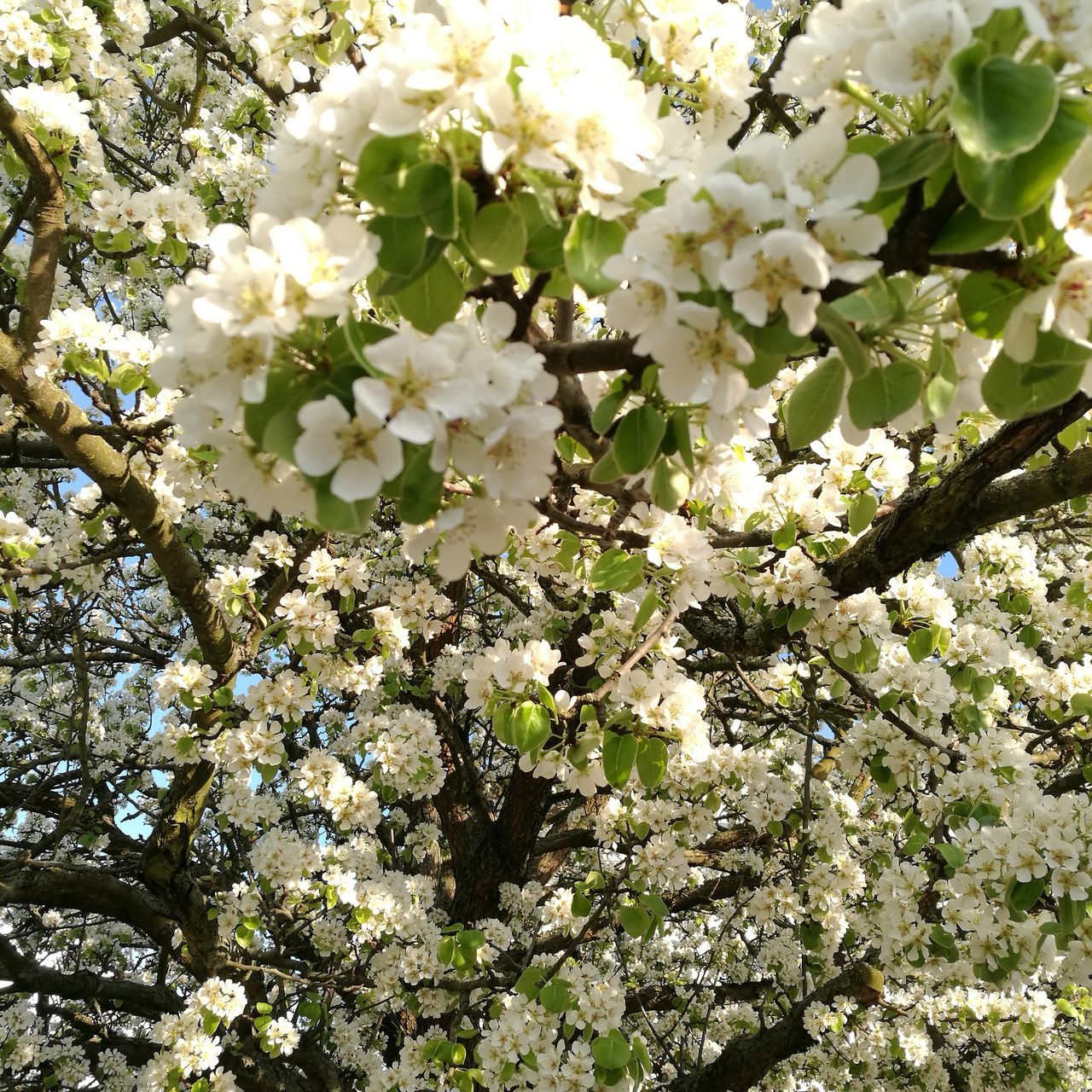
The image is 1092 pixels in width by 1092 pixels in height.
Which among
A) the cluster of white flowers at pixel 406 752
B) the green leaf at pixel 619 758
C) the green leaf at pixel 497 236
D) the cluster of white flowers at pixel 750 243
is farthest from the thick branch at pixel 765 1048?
the green leaf at pixel 497 236

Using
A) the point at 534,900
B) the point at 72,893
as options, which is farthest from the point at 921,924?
the point at 72,893

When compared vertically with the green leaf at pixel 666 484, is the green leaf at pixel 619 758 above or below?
below

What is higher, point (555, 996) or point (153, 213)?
point (153, 213)

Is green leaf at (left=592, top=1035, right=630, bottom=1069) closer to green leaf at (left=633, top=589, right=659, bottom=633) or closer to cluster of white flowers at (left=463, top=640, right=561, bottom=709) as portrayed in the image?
cluster of white flowers at (left=463, top=640, right=561, bottom=709)

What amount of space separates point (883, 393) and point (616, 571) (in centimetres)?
95

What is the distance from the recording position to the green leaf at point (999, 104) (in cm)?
74

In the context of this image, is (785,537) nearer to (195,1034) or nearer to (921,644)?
(921,644)

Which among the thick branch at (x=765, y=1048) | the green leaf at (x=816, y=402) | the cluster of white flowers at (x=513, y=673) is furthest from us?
the thick branch at (x=765, y=1048)

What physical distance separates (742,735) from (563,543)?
3464 millimetres

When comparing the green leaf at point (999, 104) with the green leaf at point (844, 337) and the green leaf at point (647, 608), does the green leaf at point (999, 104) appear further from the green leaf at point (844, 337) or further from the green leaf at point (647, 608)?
the green leaf at point (647, 608)

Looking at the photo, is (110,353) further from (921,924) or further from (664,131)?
(921,924)

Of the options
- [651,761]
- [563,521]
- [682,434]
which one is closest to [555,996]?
[651,761]

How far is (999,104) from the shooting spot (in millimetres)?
760

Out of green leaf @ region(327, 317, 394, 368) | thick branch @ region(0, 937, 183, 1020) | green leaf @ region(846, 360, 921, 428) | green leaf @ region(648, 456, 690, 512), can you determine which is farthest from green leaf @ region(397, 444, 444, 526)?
thick branch @ region(0, 937, 183, 1020)
